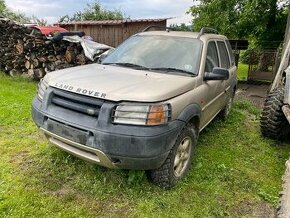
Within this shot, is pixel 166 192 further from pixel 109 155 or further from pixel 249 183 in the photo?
pixel 249 183

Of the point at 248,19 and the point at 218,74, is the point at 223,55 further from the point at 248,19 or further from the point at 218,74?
the point at 248,19

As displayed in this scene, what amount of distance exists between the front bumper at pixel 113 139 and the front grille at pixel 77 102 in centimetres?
7

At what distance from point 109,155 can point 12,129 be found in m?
2.92

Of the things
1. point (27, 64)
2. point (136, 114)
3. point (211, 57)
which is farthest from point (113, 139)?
point (27, 64)

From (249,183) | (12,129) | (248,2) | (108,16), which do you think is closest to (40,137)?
(12,129)

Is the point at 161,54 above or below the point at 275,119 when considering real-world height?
above

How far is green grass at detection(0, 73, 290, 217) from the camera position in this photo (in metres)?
3.19

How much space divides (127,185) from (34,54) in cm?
684

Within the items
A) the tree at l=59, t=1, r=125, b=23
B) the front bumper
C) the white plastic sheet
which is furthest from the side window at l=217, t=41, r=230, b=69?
the tree at l=59, t=1, r=125, b=23

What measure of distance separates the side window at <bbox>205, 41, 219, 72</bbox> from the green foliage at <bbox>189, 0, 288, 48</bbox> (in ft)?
29.3

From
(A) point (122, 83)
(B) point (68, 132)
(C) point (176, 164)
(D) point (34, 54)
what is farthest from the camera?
(D) point (34, 54)

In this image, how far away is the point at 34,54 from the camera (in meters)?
9.05

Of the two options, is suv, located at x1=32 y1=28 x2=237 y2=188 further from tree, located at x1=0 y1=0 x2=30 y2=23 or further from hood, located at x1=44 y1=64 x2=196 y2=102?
tree, located at x1=0 y1=0 x2=30 y2=23

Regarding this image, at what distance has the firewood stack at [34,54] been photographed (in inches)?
345
